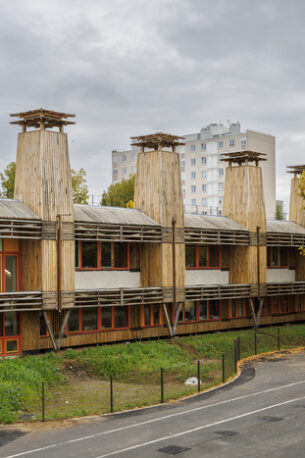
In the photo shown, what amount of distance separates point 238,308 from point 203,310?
3.99 meters

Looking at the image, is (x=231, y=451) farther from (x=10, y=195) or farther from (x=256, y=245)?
(x=10, y=195)

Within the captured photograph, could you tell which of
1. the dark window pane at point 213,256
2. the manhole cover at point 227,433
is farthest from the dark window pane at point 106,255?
the manhole cover at point 227,433

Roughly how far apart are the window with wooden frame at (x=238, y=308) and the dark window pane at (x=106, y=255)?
12326 millimetres

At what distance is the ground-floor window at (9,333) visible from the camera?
33.1 m

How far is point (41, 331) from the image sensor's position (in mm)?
34938

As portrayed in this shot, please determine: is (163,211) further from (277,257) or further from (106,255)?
(277,257)

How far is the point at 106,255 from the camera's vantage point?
3859 centimetres

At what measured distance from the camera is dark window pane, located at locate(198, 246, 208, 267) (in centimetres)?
4512

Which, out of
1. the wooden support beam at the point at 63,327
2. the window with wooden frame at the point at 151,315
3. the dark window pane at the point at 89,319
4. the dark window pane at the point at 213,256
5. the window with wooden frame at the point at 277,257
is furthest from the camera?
the window with wooden frame at the point at 277,257

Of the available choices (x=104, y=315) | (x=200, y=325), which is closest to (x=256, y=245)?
(x=200, y=325)

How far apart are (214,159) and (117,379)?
9140cm

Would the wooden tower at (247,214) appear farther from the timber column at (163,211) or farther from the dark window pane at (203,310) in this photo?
the timber column at (163,211)

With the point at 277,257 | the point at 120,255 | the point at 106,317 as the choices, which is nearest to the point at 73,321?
the point at 106,317

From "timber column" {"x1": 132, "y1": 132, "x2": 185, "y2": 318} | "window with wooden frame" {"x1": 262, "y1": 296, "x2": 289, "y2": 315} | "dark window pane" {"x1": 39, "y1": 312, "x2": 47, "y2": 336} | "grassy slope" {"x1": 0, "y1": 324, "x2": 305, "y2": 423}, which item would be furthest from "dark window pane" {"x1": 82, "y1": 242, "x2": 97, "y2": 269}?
"window with wooden frame" {"x1": 262, "y1": 296, "x2": 289, "y2": 315}
